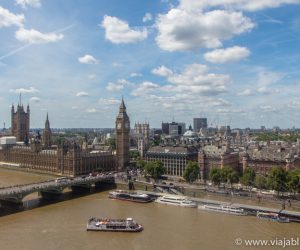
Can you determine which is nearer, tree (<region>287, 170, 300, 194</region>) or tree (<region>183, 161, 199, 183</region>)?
tree (<region>287, 170, 300, 194</region>)

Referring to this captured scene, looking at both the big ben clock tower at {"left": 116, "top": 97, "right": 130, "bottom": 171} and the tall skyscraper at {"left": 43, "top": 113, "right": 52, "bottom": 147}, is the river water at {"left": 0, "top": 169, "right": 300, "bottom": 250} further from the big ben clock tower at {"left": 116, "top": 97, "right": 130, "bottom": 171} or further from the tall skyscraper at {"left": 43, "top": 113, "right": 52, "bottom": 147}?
the tall skyscraper at {"left": 43, "top": 113, "right": 52, "bottom": 147}

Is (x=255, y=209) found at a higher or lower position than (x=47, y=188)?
lower

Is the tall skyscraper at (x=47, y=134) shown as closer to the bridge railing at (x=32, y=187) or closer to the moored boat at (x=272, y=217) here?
the bridge railing at (x=32, y=187)

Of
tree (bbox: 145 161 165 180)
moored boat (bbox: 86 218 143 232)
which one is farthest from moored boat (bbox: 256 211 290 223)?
tree (bbox: 145 161 165 180)

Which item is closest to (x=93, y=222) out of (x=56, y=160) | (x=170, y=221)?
(x=170, y=221)

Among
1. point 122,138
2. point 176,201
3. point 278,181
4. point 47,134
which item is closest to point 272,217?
point 278,181

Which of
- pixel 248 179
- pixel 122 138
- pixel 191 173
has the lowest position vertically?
pixel 248 179

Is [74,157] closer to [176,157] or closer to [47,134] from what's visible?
[176,157]
